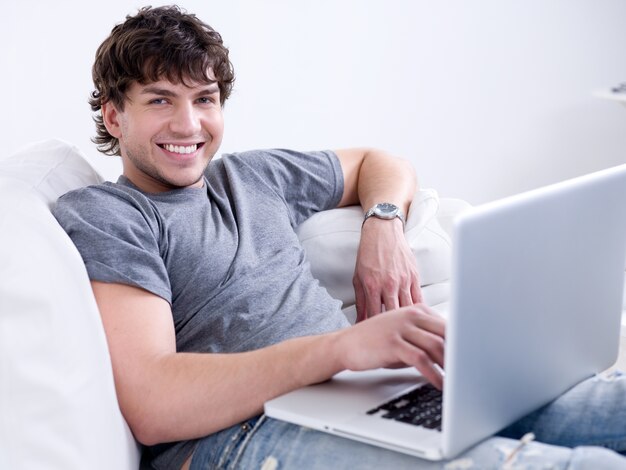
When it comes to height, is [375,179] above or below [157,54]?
below

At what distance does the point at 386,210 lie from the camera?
189cm

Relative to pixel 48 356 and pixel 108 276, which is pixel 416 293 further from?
pixel 48 356

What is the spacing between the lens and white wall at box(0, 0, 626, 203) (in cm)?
257

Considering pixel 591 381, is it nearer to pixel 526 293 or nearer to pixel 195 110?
pixel 526 293

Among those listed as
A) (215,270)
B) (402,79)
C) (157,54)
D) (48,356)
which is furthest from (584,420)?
(402,79)

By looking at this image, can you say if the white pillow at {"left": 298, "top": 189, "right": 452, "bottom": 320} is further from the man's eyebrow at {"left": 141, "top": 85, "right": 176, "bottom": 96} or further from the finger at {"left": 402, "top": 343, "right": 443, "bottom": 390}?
the finger at {"left": 402, "top": 343, "right": 443, "bottom": 390}

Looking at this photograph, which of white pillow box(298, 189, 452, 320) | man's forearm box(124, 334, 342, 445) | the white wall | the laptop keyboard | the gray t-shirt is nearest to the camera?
the laptop keyboard

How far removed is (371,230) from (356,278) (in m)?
0.10

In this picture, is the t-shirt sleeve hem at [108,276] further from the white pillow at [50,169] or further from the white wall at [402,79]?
the white wall at [402,79]

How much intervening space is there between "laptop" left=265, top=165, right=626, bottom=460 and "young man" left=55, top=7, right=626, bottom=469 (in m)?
0.04

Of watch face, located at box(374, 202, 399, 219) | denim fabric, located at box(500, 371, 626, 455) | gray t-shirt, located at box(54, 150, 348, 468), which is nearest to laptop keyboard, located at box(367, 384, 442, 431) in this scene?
denim fabric, located at box(500, 371, 626, 455)

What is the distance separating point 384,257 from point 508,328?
2.24 ft

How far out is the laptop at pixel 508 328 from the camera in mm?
1052

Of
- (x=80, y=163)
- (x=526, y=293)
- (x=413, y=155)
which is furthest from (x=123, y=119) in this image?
(x=413, y=155)
